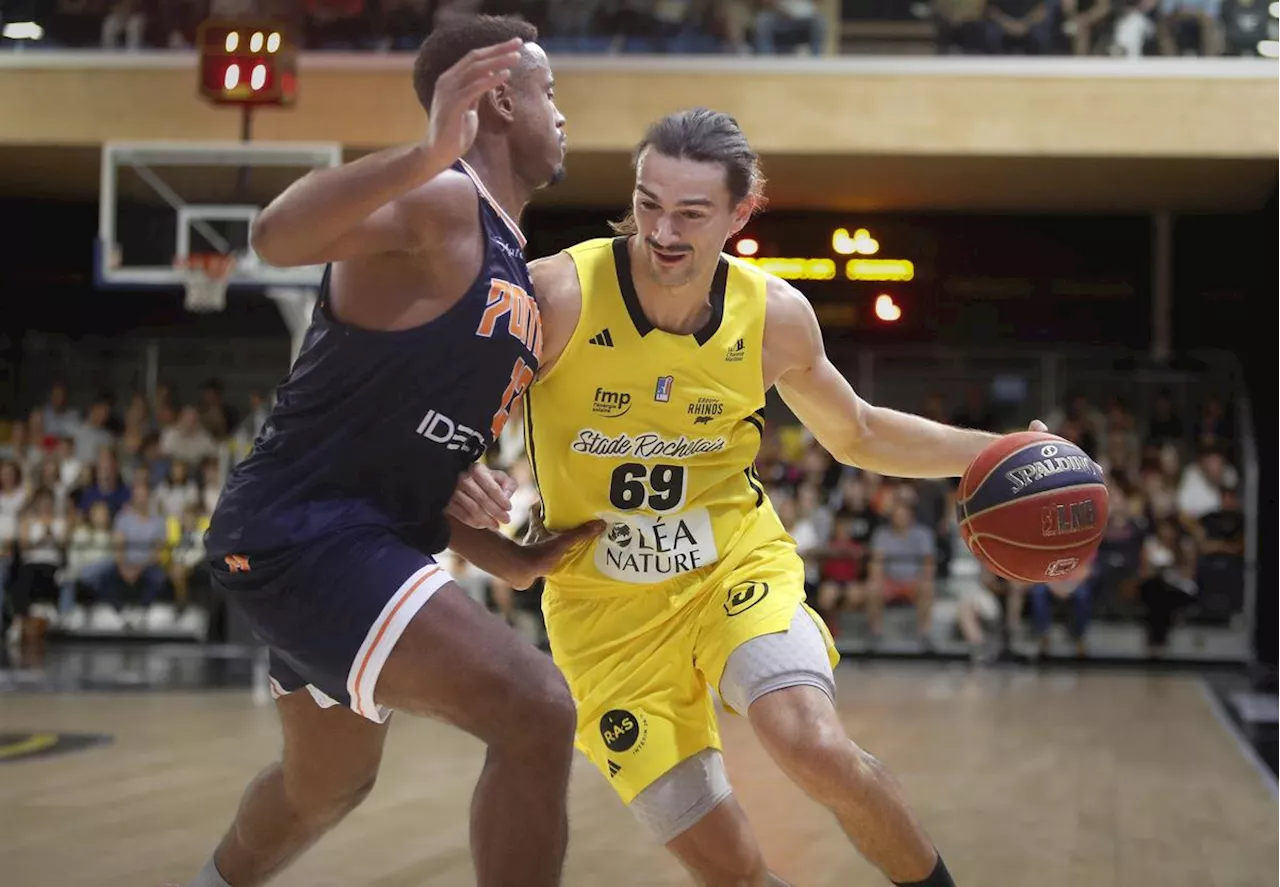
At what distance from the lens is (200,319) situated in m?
16.7

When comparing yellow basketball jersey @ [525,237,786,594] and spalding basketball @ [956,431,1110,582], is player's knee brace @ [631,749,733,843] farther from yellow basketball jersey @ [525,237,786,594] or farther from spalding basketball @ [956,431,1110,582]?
spalding basketball @ [956,431,1110,582]

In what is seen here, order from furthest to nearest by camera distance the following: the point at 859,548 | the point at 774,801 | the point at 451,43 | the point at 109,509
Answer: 1. the point at 109,509
2. the point at 859,548
3. the point at 774,801
4. the point at 451,43

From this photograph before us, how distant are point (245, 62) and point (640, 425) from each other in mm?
8553

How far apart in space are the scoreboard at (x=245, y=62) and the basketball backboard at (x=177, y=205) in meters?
0.39

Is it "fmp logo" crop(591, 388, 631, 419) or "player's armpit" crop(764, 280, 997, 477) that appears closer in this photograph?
"fmp logo" crop(591, 388, 631, 419)

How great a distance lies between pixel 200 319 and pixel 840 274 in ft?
22.6

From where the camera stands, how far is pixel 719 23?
13195 millimetres

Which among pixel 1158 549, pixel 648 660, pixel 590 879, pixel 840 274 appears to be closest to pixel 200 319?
pixel 840 274

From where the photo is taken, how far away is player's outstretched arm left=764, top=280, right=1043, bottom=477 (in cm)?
392

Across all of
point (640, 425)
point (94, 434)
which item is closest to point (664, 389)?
point (640, 425)

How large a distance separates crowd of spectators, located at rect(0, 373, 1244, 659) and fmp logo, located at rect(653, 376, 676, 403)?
27.2 ft

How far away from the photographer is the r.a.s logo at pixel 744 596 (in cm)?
373

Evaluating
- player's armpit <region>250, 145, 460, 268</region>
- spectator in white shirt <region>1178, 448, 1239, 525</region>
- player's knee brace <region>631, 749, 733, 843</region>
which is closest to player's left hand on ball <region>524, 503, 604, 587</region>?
player's knee brace <region>631, 749, 733, 843</region>

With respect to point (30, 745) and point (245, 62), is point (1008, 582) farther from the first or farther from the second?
point (30, 745)
